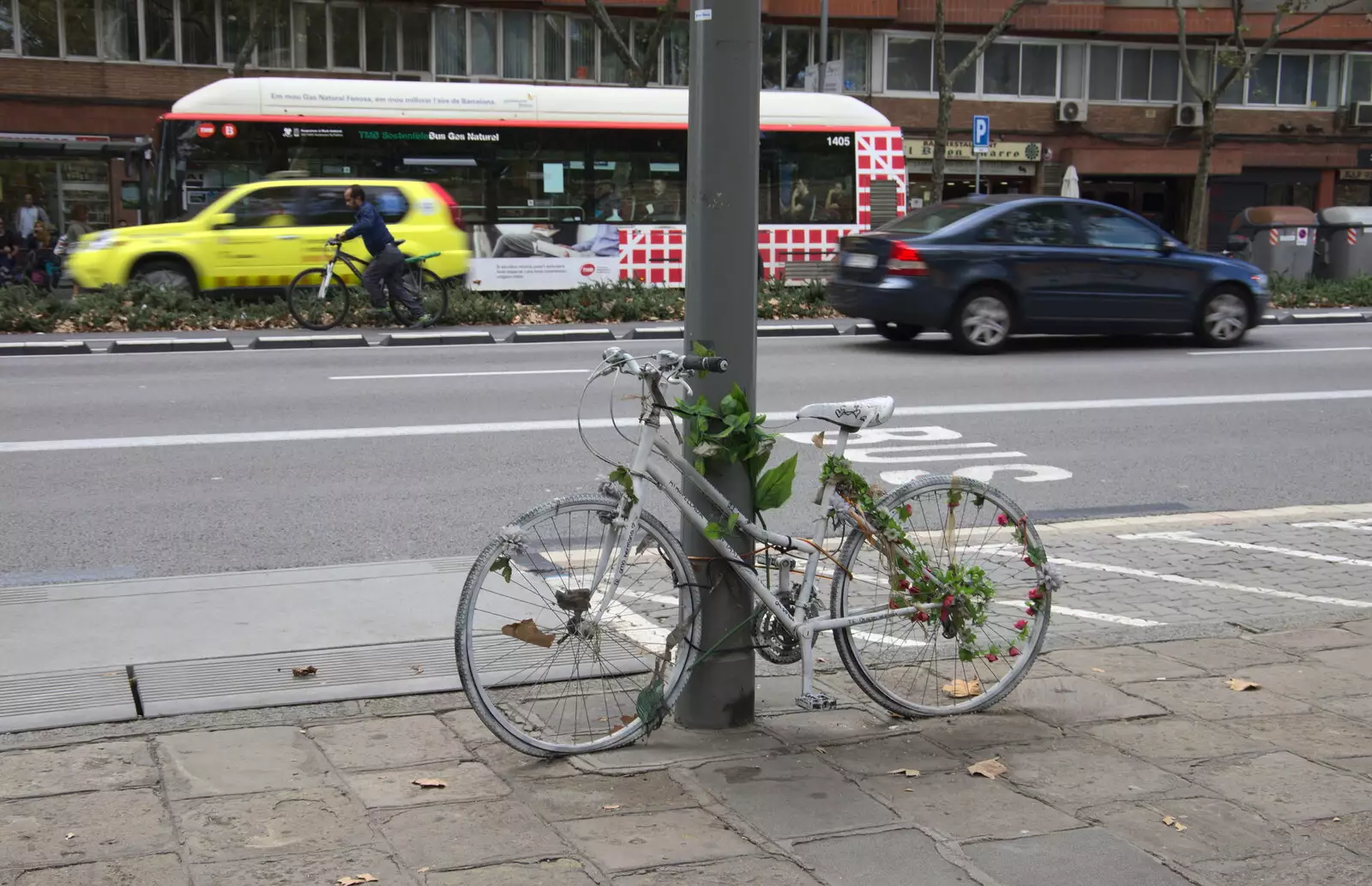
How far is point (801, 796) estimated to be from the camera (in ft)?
13.1

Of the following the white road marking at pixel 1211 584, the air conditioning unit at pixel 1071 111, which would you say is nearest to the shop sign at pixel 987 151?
the air conditioning unit at pixel 1071 111

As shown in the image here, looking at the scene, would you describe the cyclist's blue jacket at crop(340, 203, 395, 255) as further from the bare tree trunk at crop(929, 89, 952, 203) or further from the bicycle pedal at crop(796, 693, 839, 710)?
the bicycle pedal at crop(796, 693, 839, 710)

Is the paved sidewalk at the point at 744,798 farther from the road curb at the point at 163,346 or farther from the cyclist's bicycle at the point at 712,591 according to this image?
the road curb at the point at 163,346

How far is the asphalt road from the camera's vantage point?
7516 mm

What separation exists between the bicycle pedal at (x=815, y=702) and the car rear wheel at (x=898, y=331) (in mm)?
11777

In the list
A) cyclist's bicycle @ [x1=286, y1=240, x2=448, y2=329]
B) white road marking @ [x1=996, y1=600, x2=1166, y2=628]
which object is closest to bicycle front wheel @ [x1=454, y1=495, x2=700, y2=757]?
white road marking @ [x1=996, y1=600, x2=1166, y2=628]

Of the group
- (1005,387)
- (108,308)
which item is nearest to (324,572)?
(1005,387)

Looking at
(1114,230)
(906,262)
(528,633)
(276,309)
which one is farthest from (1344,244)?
(528,633)

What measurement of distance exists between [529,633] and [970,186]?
129 feet

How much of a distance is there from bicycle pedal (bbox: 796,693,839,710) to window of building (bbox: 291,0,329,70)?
32.5m

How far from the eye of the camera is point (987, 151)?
1560 inches

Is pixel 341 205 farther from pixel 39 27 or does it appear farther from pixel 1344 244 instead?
pixel 1344 244

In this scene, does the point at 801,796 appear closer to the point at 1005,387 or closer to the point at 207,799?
the point at 207,799

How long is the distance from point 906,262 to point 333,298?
277 inches
